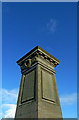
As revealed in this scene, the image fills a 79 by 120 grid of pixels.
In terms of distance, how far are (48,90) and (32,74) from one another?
7.56ft

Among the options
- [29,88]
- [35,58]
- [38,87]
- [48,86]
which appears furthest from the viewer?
[35,58]

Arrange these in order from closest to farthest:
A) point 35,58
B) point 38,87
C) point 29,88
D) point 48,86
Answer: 1. point 38,87
2. point 29,88
3. point 48,86
4. point 35,58

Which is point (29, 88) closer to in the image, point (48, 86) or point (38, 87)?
point (38, 87)

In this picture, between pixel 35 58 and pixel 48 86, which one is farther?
pixel 35 58

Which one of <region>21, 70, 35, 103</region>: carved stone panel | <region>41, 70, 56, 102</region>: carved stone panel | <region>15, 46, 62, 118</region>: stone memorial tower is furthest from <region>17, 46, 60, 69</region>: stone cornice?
<region>41, 70, 56, 102</region>: carved stone panel

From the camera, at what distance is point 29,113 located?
25.5ft

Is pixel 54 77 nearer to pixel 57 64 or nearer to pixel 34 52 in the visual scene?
pixel 57 64

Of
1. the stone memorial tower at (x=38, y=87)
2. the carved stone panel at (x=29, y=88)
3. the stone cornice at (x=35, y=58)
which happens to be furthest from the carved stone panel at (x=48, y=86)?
the stone cornice at (x=35, y=58)

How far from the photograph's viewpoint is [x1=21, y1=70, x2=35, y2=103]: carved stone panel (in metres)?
8.90

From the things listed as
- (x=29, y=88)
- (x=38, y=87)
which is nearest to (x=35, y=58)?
(x=29, y=88)

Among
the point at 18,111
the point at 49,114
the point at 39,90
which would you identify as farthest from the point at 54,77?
the point at 18,111

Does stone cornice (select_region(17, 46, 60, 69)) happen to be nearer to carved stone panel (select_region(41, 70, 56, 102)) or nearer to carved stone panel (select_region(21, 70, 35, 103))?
carved stone panel (select_region(21, 70, 35, 103))

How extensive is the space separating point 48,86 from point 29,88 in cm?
198

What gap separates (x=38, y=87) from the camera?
27.7ft
